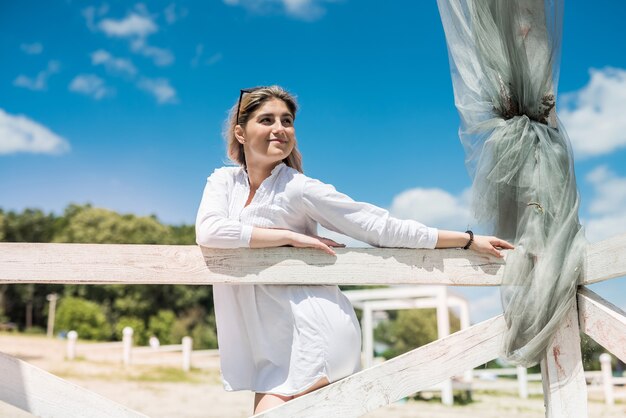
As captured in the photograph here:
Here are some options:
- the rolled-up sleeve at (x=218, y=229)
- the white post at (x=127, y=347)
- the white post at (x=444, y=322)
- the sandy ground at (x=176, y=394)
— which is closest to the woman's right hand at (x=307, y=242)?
the rolled-up sleeve at (x=218, y=229)

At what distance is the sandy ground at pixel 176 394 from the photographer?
381 inches

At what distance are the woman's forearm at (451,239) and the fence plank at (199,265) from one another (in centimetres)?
9

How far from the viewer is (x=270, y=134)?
7.44ft

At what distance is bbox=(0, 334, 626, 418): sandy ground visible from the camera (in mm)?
9680

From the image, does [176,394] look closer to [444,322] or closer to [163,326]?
[444,322]

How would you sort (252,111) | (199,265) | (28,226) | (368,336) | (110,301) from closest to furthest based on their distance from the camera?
(199,265) < (252,111) < (368,336) < (110,301) < (28,226)

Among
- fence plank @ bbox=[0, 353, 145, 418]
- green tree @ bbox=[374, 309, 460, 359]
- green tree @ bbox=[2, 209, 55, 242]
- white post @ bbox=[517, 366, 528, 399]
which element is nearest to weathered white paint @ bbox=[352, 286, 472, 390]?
white post @ bbox=[517, 366, 528, 399]

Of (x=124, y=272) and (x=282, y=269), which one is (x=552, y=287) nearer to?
(x=282, y=269)

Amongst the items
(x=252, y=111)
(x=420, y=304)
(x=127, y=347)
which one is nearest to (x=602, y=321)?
(x=252, y=111)

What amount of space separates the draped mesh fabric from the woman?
0.16 m

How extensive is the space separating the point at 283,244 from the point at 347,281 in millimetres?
261

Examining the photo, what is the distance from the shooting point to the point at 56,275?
2.05 metres

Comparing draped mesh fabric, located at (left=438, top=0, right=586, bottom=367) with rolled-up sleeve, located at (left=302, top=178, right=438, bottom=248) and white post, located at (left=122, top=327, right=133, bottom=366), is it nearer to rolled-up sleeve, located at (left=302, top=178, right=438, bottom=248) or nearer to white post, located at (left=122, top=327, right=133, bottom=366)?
rolled-up sleeve, located at (left=302, top=178, right=438, bottom=248)

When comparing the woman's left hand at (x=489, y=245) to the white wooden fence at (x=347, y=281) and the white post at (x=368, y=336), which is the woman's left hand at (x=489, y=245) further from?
the white post at (x=368, y=336)
